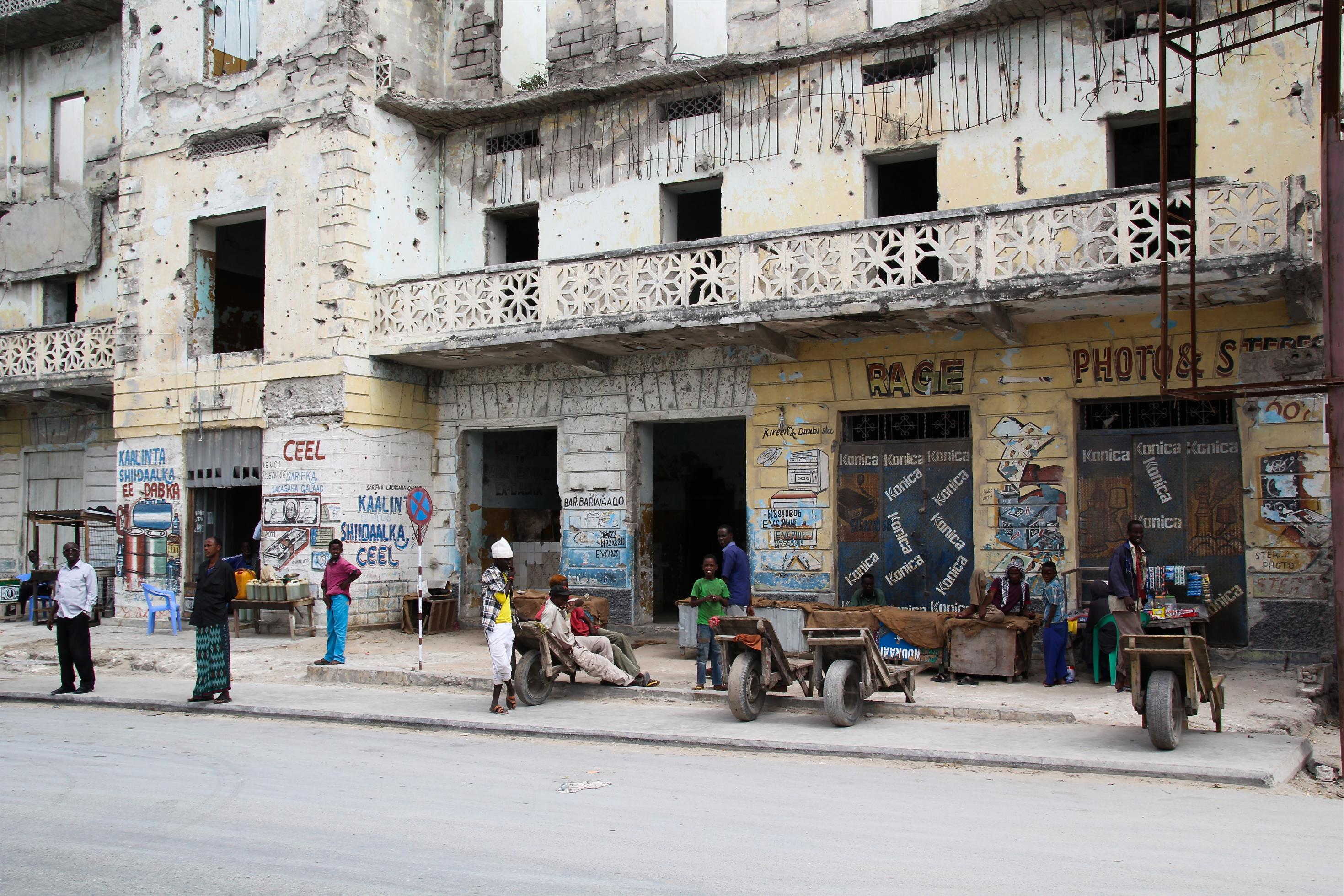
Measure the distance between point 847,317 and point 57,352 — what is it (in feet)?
52.6

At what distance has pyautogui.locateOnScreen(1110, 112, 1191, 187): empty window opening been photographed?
1476 cm

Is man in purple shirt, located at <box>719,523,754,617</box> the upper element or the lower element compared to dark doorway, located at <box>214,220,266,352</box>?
lower

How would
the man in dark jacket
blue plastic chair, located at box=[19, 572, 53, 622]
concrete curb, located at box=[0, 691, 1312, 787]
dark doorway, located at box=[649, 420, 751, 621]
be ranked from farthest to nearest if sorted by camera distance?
dark doorway, located at box=[649, 420, 751, 621] < blue plastic chair, located at box=[19, 572, 53, 622] < the man in dark jacket < concrete curb, located at box=[0, 691, 1312, 787]

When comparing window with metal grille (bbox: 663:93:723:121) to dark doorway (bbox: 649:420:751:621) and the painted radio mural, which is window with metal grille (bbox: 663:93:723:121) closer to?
dark doorway (bbox: 649:420:751:621)

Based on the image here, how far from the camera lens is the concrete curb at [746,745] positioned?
8.34 m

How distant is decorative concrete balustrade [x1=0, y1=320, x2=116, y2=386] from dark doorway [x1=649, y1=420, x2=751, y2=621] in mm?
10647

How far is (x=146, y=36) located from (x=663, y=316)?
39.8 feet

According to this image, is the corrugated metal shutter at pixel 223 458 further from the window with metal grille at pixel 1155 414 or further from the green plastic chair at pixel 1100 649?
the green plastic chair at pixel 1100 649

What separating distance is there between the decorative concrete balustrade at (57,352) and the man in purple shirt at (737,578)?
1385 cm

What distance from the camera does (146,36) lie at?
2052 cm

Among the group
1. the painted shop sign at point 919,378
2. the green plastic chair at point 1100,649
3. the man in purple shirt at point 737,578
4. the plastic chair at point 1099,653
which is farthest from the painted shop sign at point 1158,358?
the man in purple shirt at point 737,578

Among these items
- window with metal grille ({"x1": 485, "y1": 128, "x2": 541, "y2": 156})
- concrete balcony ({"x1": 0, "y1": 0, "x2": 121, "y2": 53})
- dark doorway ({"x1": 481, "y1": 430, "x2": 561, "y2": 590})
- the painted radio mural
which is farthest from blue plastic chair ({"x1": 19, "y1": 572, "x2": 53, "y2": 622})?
window with metal grille ({"x1": 485, "y1": 128, "x2": 541, "y2": 156})

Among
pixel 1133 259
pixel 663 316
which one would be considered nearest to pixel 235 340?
pixel 663 316

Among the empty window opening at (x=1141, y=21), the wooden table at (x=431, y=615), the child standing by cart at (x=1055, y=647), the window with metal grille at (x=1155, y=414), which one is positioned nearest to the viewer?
the child standing by cart at (x=1055, y=647)
